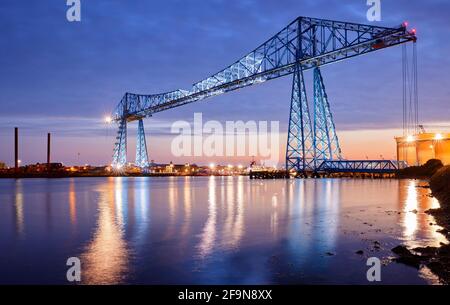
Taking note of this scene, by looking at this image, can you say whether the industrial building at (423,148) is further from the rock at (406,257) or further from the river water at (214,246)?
the rock at (406,257)

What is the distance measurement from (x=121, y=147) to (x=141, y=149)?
4.75 m

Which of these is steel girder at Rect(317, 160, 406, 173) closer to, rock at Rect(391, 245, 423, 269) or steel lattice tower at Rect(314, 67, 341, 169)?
steel lattice tower at Rect(314, 67, 341, 169)

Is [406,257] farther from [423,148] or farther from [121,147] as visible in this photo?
[121,147]

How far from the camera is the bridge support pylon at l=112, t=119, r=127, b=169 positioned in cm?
9381

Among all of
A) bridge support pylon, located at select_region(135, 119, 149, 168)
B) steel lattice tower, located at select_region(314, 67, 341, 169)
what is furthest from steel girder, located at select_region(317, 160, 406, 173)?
bridge support pylon, located at select_region(135, 119, 149, 168)

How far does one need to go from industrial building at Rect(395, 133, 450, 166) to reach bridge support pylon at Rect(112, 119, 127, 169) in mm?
56924

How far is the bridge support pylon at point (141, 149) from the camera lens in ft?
298

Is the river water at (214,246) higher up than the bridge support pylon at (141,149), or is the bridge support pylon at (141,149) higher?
the bridge support pylon at (141,149)

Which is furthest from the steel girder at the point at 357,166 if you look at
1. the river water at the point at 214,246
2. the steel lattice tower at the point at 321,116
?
the river water at the point at 214,246

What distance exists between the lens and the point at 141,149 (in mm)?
92812

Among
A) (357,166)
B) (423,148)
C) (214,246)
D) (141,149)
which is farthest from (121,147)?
(214,246)

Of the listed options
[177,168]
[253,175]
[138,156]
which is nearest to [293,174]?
[253,175]

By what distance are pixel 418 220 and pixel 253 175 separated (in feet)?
207

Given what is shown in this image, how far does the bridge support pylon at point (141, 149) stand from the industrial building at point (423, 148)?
51.5 meters
